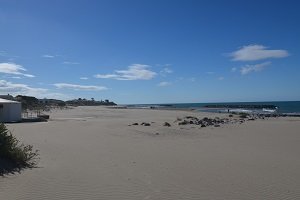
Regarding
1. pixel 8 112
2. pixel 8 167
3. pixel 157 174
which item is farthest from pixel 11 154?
pixel 8 112

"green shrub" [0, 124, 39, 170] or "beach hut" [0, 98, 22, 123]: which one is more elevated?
"beach hut" [0, 98, 22, 123]

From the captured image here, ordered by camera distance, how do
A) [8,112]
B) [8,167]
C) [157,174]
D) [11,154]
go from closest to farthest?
1. [8,167]
2. [157,174]
3. [11,154]
4. [8,112]

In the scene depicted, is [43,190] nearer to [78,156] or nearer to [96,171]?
[96,171]

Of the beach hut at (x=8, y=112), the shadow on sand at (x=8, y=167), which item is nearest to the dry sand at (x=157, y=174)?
the shadow on sand at (x=8, y=167)

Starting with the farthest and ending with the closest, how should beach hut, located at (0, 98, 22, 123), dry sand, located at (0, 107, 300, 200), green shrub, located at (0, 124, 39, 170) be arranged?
beach hut, located at (0, 98, 22, 123) < green shrub, located at (0, 124, 39, 170) < dry sand, located at (0, 107, 300, 200)

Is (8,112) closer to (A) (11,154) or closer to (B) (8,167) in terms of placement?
(A) (11,154)

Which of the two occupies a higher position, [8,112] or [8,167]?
[8,112]

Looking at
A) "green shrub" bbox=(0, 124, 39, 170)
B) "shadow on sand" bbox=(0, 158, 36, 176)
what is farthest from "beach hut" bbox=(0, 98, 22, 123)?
"shadow on sand" bbox=(0, 158, 36, 176)

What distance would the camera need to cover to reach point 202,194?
749 centimetres

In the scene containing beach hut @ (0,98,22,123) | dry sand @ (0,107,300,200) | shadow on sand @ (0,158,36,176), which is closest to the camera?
dry sand @ (0,107,300,200)

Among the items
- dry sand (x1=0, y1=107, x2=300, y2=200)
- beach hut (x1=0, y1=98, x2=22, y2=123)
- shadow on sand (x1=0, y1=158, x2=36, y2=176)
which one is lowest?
dry sand (x1=0, y1=107, x2=300, y2=200)

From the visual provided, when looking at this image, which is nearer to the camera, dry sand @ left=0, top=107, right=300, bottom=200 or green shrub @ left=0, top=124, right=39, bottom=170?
dry sand @ left=0, top=107, right=300, bottom=200

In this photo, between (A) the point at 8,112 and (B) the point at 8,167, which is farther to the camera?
(A) the point at 8,112

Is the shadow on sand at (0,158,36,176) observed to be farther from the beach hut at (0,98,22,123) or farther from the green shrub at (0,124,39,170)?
the beach hut at (0,98,22,123)
